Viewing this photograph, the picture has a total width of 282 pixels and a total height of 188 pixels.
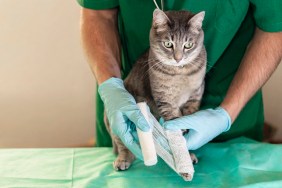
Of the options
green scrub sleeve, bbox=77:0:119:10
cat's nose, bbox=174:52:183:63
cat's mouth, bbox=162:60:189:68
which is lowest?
cat's mouth, bbox=162:60:189:68

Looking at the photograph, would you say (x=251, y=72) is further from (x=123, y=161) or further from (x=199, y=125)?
(x=123, y=161)

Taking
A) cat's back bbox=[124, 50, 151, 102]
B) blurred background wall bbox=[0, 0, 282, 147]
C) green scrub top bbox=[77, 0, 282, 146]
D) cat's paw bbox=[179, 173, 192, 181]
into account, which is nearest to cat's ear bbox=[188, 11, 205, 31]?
green scrub top bbox=[77, 0, 282, 146]

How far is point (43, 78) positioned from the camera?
74.6 inches

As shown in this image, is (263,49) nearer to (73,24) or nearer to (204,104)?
(204,104)

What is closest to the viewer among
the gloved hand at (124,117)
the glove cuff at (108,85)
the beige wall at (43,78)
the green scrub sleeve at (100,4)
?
the gloved hand at (124,117)

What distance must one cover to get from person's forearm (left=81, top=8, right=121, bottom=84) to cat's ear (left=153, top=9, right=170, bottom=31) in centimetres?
23

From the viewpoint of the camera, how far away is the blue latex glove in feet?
3.40

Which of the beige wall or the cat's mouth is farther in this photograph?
the beige wall

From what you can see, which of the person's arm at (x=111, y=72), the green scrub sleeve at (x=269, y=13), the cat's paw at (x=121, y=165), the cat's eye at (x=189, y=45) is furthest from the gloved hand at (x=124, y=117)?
the green scrub sleeve at (x=269, y=13)

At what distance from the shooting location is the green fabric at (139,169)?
108 cm

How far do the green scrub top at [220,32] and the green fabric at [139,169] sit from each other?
0.48ft

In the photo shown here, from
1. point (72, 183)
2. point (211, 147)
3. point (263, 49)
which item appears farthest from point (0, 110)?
point (263, 49)

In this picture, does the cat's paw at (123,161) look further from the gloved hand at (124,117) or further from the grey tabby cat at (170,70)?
the gloved hand at (124,117)

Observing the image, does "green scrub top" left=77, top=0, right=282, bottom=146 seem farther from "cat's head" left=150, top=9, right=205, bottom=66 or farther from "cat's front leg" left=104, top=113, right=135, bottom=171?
"cat's front leg" left=104, top=113, right=135, bottom=171
